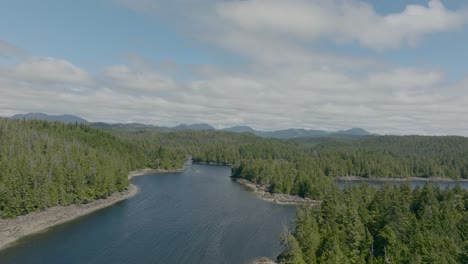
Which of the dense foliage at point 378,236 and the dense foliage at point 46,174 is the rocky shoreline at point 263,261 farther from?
the dense foliage at point 46,174

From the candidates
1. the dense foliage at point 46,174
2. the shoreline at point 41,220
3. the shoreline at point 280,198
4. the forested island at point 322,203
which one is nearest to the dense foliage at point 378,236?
the forested island at point 322,203

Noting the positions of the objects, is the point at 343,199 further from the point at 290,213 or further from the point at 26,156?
the point at 26,156

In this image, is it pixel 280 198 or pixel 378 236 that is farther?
pixel 280 198

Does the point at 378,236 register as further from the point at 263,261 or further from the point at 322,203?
the point at 263,261

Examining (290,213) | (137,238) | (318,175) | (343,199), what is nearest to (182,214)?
(137,238)

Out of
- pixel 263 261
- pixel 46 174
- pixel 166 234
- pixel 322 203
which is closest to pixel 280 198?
pixel 322 203
